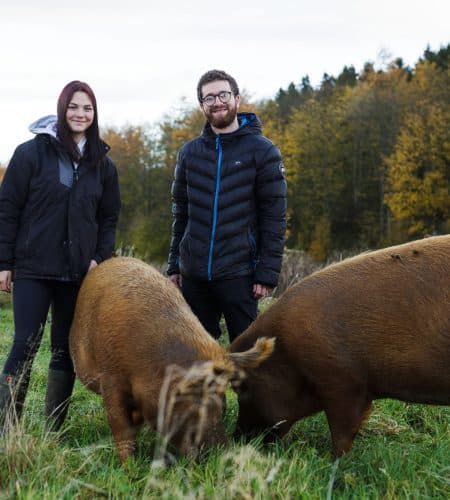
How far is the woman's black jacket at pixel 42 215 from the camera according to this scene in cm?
423

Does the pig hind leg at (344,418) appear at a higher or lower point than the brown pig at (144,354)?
lower

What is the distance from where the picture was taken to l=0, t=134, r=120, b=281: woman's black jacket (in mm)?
4227

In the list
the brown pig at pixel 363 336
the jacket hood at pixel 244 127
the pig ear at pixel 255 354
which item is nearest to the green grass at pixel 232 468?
the brown pig at pixel 363 336

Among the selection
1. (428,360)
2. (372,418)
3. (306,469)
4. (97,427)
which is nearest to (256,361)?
(306,469)

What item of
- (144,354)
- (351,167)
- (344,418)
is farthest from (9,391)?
(351,167)

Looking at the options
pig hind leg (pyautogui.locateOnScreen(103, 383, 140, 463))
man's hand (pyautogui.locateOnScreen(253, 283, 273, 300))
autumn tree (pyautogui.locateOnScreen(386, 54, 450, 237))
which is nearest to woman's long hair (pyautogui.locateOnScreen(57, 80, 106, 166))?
man's hand (pyautogui.locateOnScreen(253, 283, 273, 300))

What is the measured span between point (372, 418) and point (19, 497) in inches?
120

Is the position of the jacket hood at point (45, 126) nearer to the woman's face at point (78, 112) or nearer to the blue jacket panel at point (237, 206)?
the woman's face at point (78, 112)

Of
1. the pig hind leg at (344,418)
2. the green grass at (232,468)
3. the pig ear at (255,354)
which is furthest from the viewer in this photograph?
the pig hind leg at (344,418)

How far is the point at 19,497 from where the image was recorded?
2.81 m

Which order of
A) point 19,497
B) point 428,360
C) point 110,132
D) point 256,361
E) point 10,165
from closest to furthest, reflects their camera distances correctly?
point 19,497 < point 256,361 < point 428,360 < point 10,165 < point 110,132

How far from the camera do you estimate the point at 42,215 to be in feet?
14.0

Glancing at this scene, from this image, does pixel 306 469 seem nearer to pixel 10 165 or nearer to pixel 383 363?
pixel 383 363

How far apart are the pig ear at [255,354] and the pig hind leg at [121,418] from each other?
68cm
